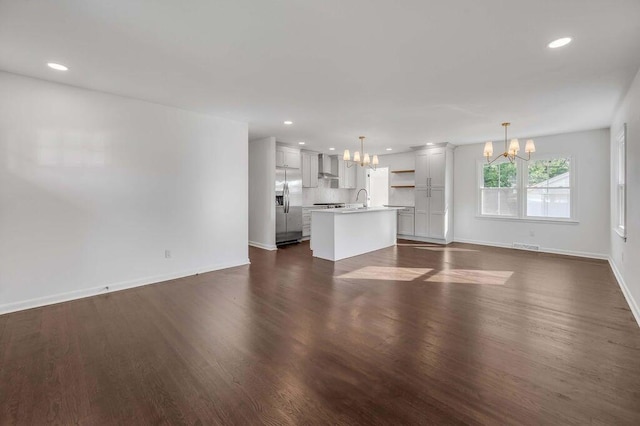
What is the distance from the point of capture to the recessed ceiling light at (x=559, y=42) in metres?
2.52

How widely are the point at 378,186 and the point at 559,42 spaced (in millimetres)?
7575

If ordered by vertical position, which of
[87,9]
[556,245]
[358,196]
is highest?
[87,9]

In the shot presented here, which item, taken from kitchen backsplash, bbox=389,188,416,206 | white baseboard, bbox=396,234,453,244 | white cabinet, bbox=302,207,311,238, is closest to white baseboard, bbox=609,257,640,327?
white baseboard, bbox=396,234,453,244

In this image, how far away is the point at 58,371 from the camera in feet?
7.16

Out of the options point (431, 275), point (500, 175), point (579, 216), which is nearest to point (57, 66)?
point (431, 275)

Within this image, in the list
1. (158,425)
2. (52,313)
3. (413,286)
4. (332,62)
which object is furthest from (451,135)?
(52,313)

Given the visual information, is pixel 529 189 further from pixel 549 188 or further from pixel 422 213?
pixel 422 213

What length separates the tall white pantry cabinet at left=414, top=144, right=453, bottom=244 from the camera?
7.70m

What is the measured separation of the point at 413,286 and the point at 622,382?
7.46 ft

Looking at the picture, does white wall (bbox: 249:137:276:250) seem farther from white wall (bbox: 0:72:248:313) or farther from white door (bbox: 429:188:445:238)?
white door (bbox: 429:188:445:238)

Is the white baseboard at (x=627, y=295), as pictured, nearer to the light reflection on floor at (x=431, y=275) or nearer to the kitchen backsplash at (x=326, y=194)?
the light reflection on floor at (x=431, y=275)

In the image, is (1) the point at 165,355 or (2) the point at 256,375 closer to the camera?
(2) the point at 256,375

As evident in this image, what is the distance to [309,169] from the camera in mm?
8523

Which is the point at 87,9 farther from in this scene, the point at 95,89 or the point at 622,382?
the point at 622,382
